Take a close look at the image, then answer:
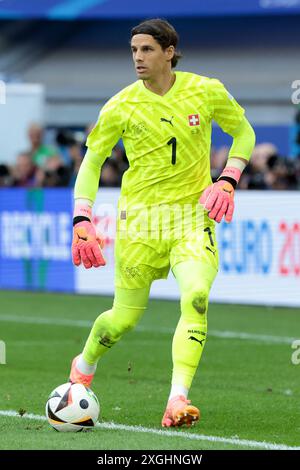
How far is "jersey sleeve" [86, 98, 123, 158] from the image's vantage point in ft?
27.3

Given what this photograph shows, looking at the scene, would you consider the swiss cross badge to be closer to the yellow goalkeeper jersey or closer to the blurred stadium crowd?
the yellow goalkeeper jersey

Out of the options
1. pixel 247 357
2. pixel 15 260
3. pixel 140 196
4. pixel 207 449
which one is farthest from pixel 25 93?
pixel 207 449

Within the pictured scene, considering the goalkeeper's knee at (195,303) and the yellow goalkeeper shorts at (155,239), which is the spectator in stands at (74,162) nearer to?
the yellow goalkeeper shorts at (155,239)

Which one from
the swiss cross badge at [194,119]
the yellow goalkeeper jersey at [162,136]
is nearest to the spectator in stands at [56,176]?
the yellow goalkeeper jersey at [162,136]

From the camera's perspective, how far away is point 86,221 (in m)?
8.26

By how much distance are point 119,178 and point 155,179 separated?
9.92m

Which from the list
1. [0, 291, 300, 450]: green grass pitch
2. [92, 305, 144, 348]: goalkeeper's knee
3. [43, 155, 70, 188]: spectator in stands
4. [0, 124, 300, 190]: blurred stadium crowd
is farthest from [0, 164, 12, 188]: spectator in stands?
[92, 305, 144, 348]: goalkeeper's knee

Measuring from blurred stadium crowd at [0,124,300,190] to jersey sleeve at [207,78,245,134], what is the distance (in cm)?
856

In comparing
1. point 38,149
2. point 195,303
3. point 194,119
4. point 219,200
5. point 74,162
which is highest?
→ point 194,119

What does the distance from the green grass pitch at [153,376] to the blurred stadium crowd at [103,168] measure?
178 cm

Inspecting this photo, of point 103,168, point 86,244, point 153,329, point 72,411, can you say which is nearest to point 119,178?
point 103,168

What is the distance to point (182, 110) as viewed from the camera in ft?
27.4

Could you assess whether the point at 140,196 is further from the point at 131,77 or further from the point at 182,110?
the point at 131,77

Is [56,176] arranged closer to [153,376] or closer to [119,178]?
[119,178]
